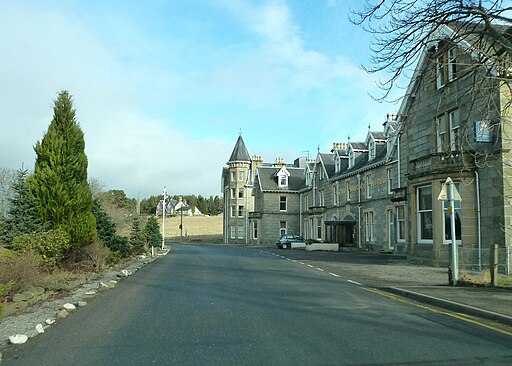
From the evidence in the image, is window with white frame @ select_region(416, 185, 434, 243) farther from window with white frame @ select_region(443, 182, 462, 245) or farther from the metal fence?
the metal fence

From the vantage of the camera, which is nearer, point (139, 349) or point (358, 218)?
point (139, 349)

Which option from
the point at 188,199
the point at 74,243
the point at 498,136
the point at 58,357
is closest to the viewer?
the point at 58,357

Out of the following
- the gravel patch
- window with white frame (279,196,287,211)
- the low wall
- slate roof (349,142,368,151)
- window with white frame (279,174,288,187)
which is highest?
slate roof (349,142,368,151)

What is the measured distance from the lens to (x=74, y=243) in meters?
18.2

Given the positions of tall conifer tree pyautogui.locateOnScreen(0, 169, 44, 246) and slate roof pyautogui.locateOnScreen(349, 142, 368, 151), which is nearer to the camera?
tall conifer tree pyautogui.locateOnScreen(0, 169, 44, 246)

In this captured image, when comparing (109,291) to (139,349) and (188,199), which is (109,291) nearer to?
(139,349)

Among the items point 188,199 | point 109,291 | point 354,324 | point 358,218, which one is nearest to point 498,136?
point 354,324

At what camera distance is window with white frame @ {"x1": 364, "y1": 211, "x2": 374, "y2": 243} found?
4272cm

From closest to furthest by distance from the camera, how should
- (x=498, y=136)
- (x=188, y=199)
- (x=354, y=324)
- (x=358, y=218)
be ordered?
(x=354, y=324) → (x=498, y=136) → (x=358, y=218) → (x=188, y=199)

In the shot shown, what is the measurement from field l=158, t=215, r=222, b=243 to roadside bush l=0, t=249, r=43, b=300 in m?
76.1

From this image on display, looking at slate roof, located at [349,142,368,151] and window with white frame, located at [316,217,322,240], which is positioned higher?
slate roof, located at [349,142,368,151]

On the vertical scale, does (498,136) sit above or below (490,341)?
above

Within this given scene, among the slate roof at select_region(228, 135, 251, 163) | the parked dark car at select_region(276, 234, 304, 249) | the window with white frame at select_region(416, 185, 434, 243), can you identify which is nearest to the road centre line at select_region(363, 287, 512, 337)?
the window with white frame at select_region(416, 185, 434, 243)

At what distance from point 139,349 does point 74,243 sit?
1206 cm
